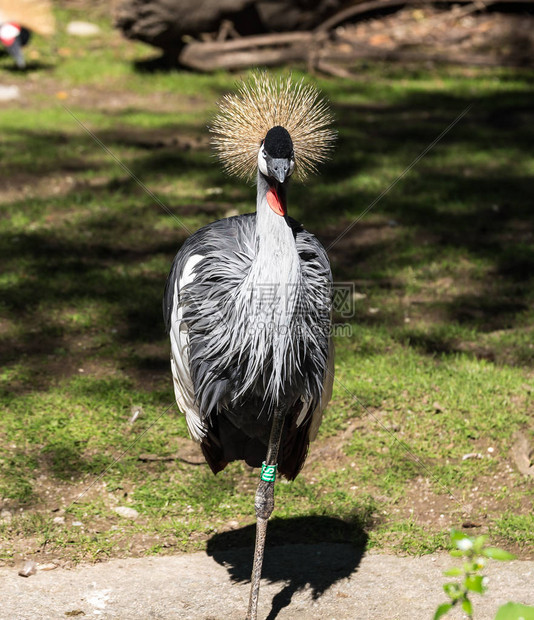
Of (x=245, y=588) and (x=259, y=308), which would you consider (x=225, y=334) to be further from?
(x=245, y=588)

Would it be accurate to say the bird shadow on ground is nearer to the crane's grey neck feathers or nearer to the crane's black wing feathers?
the crane's black wing feathers

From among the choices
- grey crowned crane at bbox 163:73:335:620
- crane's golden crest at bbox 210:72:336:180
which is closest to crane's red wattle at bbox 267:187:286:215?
grey crowned crane at bbox 163:73:335:620

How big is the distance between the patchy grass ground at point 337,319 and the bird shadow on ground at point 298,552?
0.09ft

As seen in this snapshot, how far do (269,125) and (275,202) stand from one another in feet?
1.52

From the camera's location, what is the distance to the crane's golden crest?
3.34 m

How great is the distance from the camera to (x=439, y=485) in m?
4.30

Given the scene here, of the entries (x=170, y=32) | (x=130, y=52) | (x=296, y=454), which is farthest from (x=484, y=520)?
(x=130, y=52)

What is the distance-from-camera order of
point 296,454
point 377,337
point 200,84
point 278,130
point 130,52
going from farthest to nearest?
1. point 130,52
2. point 200,84
3. point 377,337
4. point 296,454
5. point 278,130

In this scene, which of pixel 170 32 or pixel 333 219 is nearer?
pixel 333 219

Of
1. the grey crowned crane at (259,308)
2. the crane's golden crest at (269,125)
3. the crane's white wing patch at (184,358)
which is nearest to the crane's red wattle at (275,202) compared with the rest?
the grey crowned crane at (259,308)

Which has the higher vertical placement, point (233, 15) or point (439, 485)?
point (233, 15)

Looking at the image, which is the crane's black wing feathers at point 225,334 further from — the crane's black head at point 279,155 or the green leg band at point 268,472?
A: the crane's black head at point 279,155

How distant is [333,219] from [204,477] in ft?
10.4

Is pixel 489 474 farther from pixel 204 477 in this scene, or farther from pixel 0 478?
pixel 0 478
